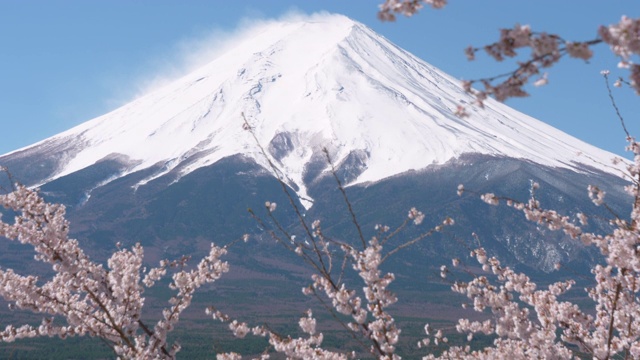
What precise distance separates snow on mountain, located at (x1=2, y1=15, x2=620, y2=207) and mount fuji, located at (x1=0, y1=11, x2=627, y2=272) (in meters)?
0.37

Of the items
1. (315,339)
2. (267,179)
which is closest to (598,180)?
(267,179)

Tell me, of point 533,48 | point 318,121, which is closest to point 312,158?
point 318,121

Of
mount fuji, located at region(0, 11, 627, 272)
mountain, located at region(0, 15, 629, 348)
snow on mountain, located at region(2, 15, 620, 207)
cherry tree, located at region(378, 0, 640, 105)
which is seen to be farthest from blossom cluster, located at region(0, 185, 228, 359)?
snow on mountain, located at region(2, 15, 620, 207)

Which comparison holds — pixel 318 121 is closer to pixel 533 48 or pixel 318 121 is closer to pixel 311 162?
pixel 311 162

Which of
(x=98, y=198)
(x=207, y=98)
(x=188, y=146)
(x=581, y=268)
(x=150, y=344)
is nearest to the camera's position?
(x=150, y=344)

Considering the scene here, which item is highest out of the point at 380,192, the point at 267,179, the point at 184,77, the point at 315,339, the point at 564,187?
the point at 184,77

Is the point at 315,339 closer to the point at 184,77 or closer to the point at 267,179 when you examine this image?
the point at 267,179

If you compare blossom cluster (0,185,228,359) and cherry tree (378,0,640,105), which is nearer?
cherry tree (378,0,640,105)

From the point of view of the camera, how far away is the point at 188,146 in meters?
138

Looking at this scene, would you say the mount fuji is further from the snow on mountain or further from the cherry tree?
the cherry tree

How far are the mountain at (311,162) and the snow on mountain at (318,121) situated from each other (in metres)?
0.40

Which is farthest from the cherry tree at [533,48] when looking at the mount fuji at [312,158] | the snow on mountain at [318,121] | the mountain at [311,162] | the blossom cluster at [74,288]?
the snow on mountain at [318,121]

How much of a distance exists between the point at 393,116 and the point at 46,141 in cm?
7856

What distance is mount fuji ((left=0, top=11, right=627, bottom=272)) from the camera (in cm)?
11219
